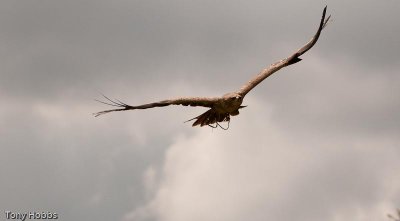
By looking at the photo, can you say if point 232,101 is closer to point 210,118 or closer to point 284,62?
point 210,118

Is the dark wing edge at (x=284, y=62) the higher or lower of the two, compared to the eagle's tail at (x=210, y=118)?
higher

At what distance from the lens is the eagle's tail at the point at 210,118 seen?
35094 millimetres

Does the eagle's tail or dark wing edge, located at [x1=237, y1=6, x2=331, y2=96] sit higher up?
dark wing edge, located at [x1=237, y1=6, x2=331, y2=96]

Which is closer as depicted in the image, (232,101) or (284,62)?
(232,101)

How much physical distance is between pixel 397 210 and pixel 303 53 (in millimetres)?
20748

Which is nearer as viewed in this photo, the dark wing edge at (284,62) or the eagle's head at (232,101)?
the eagle's head at (232,101)

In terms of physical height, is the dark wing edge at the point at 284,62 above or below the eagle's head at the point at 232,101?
above

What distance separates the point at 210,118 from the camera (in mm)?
35312

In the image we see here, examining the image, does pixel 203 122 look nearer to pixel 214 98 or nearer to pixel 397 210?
pixel 214 98

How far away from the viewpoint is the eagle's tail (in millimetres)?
35094

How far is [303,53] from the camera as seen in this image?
1515 inches

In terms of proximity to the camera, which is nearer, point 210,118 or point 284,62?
point 210,118

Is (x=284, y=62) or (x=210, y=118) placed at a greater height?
(x=284, y=62)

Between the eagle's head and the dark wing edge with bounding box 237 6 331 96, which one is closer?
the eagle's head
